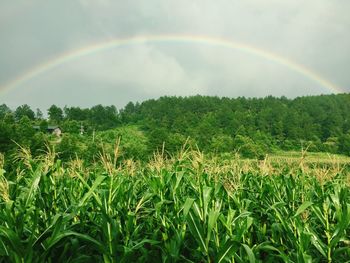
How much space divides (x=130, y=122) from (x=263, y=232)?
127 metres

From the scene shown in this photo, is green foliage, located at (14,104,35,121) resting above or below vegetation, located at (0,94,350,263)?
above

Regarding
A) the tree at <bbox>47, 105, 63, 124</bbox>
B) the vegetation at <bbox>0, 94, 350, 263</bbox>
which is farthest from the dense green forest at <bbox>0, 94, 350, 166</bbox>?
the vegetation at <bbox>0, 94, 350, 263</bbox>

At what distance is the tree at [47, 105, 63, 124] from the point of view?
A: 115562 millimetres

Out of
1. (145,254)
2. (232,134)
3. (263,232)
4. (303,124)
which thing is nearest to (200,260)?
(145,254)

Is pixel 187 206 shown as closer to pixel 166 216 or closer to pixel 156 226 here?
pixel 166 216

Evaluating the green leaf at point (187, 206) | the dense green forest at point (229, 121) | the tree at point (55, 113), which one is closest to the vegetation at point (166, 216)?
the green leaf at point (187, 206)

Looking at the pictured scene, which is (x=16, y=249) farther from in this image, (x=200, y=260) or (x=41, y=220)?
(x=200, y=260)

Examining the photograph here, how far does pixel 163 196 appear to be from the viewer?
441cm

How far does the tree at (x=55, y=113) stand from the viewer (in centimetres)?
11556

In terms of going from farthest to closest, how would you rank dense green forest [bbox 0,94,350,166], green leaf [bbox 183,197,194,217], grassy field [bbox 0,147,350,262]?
dense green forest [bbox 0,94,350,166] → grassy field [bbox 0,147,350,262] → green leaf [bbox 183,197,194,217]

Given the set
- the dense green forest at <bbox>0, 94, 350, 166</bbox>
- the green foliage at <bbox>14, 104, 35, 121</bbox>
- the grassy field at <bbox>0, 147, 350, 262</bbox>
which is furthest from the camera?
the green foliage at <bbox>14, 104, 35, 121</bbox>

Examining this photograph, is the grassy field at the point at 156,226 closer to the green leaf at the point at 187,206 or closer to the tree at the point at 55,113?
the green leaf at the point at 187,206

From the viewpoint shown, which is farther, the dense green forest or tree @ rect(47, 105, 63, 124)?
tree @ rect(47, 105, 63, 124)

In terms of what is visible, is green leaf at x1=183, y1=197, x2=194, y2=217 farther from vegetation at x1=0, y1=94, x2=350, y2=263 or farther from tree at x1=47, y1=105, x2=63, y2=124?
tree at x1=47, y1=105, x2=63, y2=124
